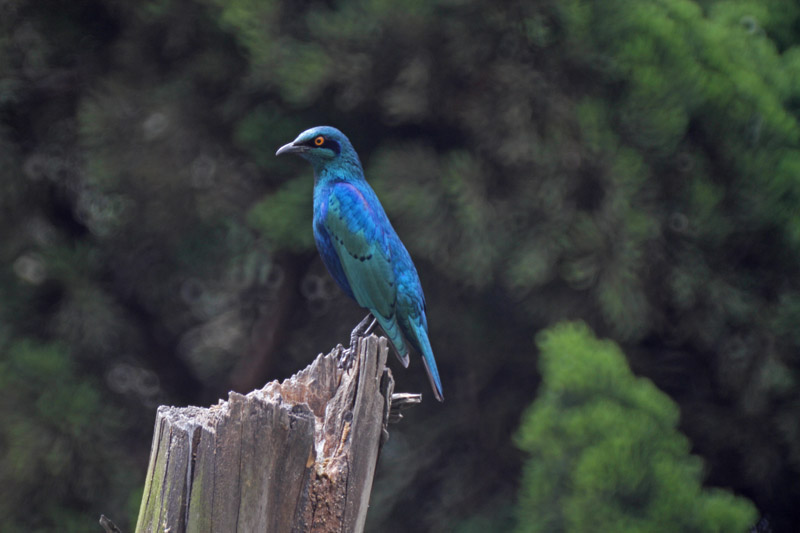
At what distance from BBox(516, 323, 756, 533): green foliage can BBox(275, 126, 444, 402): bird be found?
71 cm

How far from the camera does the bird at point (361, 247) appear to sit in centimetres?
294

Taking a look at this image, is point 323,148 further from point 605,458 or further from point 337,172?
point 605,458

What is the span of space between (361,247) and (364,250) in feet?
0.05

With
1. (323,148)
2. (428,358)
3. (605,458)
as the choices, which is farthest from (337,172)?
(605,458)

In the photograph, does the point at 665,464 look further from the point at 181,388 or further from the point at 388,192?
the point at 181,388

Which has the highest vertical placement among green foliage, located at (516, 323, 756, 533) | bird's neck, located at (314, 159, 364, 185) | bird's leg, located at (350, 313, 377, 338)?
bird's neck, located at (314, 159, 364, 185)

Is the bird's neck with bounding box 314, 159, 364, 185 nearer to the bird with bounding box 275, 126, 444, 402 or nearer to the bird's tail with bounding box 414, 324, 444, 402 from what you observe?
the bird with bounding box 275, 126, 444, 402

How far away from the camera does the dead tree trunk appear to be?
72.8 inches

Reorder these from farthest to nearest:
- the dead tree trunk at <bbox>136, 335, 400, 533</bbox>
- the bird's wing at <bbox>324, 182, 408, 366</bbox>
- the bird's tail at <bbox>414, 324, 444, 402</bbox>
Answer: the bird's wing at <bbox>324, 182, 408, 366</bbox>, the bird's tail at <bbox>414, 324, 444, 402</bbox>, the dead tree trunk at <bbox>136, 335, 400, 533</bbox>

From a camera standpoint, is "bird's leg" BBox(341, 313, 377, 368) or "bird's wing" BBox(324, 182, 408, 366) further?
"bird's wing" BBox(324, 182, 408, 366)

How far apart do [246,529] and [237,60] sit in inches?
112

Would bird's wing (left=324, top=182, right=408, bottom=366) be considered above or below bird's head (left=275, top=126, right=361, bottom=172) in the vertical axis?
below

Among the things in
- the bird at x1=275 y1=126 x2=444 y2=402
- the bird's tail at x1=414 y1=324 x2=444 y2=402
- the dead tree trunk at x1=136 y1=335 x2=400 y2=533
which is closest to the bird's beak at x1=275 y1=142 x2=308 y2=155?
the bird at x1=275 y1=126 x2=444 y2=402

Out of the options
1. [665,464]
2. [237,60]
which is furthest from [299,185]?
[665,464]
